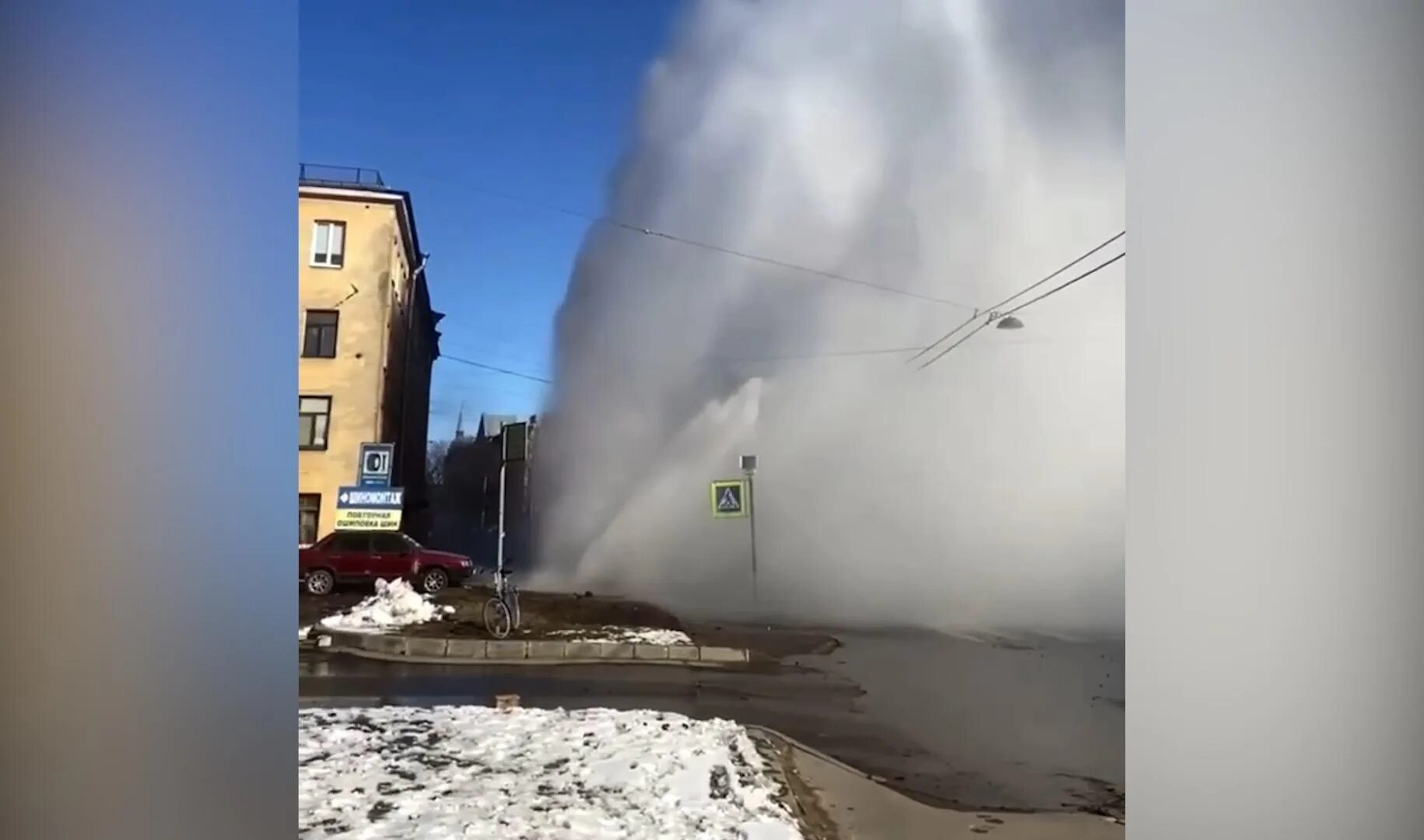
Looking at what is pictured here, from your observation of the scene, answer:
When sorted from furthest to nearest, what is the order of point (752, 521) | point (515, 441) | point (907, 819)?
point (515, 441), point (752, 521), point (907, 819)

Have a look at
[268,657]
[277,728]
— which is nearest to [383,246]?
[268,657]

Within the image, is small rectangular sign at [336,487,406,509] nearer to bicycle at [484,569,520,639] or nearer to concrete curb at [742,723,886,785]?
bicycle at [484,569,520,639]

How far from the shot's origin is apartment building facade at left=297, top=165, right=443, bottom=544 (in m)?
2.01

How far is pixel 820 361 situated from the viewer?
6.31 feet

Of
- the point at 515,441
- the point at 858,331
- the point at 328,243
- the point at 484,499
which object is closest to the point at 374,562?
the point at 484,499

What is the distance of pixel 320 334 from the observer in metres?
2.02

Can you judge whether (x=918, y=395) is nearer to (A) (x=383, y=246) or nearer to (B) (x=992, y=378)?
(B) (x=992, y=378)

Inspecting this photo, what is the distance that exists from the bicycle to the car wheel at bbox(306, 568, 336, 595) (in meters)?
0.33

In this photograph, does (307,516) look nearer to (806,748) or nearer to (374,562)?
(374,562)

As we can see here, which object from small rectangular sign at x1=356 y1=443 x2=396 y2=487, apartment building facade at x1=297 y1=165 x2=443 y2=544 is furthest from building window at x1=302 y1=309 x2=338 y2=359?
small rectangular sign at x1=356 y1=443 x2=396 y2=487

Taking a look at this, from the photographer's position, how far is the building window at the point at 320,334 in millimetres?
2014

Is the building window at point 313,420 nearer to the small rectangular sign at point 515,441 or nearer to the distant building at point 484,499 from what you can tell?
the distant building at point 484,499

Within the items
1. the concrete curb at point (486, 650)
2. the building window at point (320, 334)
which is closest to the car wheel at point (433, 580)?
the concrete curb at point (486, 650)

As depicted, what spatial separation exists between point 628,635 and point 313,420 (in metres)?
0.81
